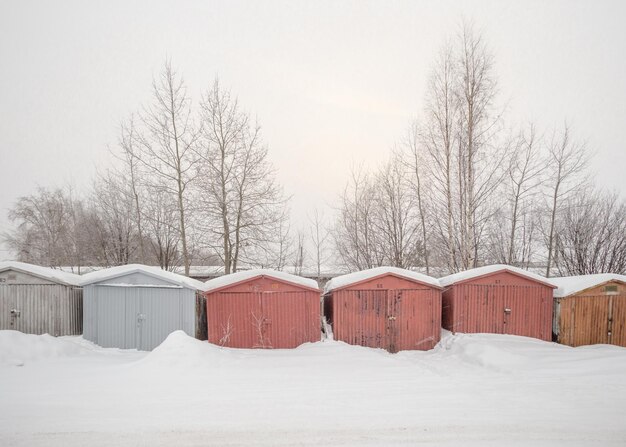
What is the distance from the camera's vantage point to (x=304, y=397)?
23.5 feet

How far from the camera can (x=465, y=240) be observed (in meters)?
17.8

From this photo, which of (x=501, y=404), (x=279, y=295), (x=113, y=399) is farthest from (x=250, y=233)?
(x=501, y=404)

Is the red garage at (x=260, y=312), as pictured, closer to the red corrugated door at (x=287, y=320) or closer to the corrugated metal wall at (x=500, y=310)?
the red corrugated door at (x=287, y=320)

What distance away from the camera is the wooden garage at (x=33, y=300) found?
12.6m

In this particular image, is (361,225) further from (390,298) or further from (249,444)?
(249,444)

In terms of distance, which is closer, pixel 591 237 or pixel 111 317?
pixel 111 317

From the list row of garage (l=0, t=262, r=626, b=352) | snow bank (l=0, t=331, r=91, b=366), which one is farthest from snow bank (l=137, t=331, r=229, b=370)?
snow bank (l=0, t=331, r=91, b=366)

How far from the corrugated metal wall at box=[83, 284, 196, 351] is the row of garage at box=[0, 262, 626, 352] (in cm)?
3

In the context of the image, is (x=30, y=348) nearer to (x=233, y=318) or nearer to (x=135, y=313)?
(x=135, y=313)

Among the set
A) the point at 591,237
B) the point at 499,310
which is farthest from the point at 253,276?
the point at 591,237

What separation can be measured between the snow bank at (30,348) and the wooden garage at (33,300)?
7.67 ft

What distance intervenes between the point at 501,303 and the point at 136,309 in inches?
513

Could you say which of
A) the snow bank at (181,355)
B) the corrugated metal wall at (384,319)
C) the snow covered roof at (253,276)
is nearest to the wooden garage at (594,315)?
the corrugated metal wall at (384,319)

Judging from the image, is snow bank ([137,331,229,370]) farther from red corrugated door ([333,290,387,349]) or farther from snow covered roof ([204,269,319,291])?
red corrugated door ([333,290,387,349])
